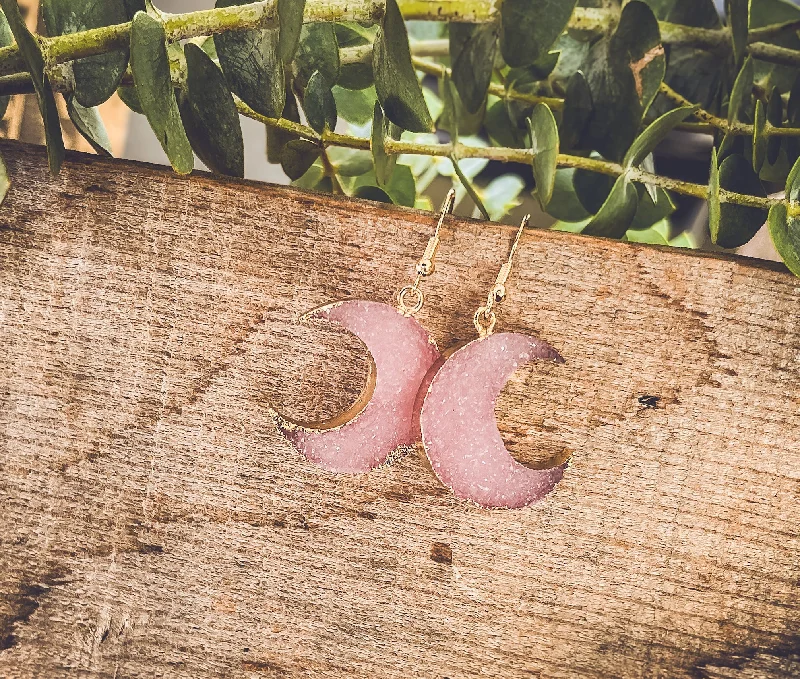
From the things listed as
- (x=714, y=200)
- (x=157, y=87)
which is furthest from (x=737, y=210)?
(x=157, y=87)

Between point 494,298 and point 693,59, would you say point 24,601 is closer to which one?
point 494,298

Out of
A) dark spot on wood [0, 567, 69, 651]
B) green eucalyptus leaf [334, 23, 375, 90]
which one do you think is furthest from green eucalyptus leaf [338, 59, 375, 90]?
dark spot on wood [0, 567, 69, 651]

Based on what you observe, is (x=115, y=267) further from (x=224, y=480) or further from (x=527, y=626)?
(x=527, y=626)

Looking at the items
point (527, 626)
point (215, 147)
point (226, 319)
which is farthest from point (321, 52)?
point (527, 626)

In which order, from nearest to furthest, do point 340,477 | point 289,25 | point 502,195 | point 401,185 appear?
point 289,25 < point 340,477 < point 401,185 < point 502,195

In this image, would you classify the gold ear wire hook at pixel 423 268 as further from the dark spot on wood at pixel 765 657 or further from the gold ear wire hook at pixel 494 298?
the dark spot on wood at pixel 765 657

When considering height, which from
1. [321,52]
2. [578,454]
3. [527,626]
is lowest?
[527,626]
